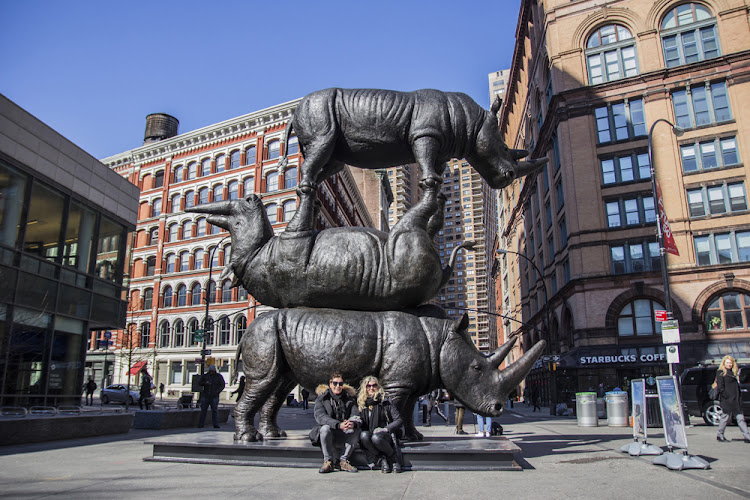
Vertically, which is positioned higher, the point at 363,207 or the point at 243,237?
the point at 363,207

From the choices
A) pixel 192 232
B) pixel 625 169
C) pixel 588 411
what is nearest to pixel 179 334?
pixel 192 232

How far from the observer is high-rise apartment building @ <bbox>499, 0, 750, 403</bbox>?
31.8m

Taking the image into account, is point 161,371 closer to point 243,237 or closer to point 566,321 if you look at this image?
point 566,321

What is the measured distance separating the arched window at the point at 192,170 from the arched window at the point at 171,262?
7808 millimetres

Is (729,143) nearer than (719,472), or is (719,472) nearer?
(719,472)

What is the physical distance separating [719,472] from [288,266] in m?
6.02

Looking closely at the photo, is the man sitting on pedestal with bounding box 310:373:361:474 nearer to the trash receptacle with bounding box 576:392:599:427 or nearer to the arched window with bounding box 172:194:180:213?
the trash receptacle with bounding box 576:392:599:427

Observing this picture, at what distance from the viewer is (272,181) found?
161 feet

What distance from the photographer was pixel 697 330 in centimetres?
3133

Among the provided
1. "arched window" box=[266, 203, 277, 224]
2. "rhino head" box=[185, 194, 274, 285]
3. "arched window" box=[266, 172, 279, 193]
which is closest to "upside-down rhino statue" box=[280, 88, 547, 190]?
"rhino head" box=[185, 194, 274, 285]

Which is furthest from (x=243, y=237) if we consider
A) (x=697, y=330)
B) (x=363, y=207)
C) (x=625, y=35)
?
(x=363, y=207)

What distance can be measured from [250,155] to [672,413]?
4751 cm

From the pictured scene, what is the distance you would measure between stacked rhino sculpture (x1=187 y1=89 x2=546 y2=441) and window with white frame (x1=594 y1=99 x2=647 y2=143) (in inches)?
1226

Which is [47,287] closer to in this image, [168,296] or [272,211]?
[272,211]
